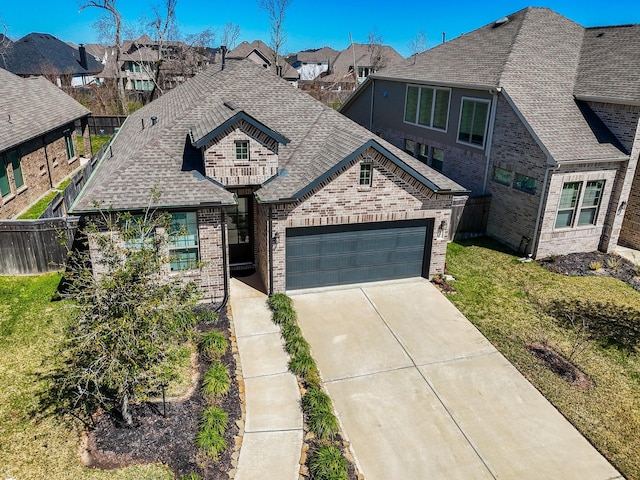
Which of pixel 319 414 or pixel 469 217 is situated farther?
pixel 469 217

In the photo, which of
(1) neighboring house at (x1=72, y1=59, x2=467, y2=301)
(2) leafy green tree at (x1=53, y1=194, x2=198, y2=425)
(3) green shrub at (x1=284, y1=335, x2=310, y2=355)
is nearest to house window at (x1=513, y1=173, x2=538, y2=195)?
(1) neighboring house at (x1=72, y1=59, x2=467, y2=301)

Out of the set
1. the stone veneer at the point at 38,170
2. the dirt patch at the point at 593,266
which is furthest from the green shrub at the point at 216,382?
the stone veneer at the point at 38,170

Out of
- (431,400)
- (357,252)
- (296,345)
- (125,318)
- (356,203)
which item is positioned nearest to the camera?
(125,318)

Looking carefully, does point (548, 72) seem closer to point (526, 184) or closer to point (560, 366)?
point (526, 184)

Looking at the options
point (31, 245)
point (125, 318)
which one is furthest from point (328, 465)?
point (31, 245)

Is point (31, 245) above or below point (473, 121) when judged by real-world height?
below

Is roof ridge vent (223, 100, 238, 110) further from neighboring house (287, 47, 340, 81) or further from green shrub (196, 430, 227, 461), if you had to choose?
neighboring house (287, 47, 340, 81)

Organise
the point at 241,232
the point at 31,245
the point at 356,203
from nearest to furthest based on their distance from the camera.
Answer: the point at 356,203 → the point at 31,245 → the point at 241,232

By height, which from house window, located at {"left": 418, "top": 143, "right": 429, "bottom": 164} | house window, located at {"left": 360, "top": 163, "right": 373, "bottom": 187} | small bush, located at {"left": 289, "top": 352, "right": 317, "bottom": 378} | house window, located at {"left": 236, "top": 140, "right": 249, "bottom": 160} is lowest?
small bush, located at {"left": 289, "top": 352, "right": 317, "bottom": 378}
